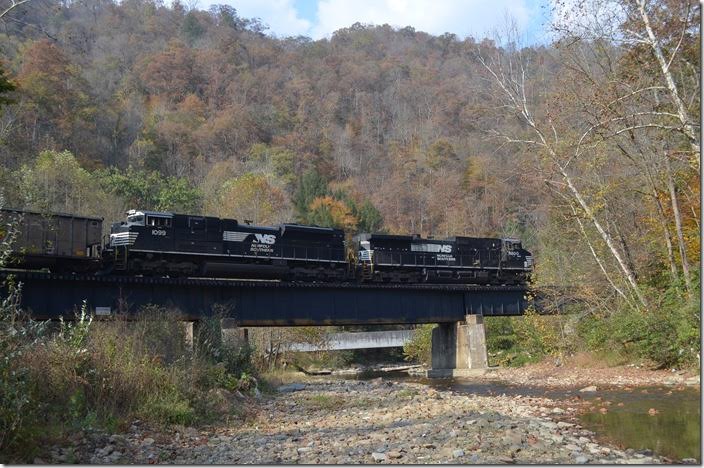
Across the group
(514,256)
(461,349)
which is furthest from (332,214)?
(461,349)

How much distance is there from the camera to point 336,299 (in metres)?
34.3

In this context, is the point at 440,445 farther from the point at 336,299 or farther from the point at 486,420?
the point at 336,299

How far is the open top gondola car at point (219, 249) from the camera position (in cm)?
3066

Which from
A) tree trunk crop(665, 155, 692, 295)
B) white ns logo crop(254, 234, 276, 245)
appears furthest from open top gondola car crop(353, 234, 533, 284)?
tree trunk crop(665, 155, 692, 295)

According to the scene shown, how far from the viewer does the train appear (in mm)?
28500

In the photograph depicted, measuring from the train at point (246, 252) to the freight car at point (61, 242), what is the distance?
1.6 inches

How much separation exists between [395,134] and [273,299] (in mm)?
83944

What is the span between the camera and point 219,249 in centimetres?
3350

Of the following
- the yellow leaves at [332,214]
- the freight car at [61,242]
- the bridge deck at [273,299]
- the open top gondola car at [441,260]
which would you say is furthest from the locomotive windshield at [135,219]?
the yellow leaves at [332,214]

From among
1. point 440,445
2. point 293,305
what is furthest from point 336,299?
point 440,445

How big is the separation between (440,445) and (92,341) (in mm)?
7837

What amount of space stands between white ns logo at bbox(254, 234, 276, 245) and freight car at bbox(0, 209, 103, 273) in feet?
25.6

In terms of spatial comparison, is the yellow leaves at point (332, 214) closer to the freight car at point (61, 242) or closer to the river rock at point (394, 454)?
the freight car at point (61, 242)

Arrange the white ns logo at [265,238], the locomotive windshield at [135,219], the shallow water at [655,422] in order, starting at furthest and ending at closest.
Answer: the white ns logo at [265,238] < the locomotive windshield at [135,219] < the shallow water at [655,422]
